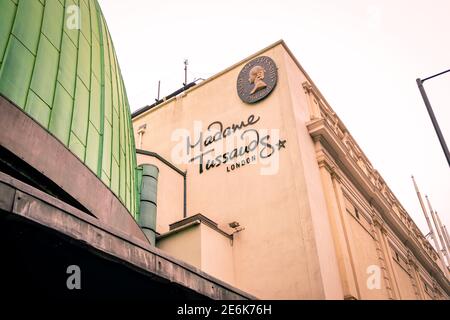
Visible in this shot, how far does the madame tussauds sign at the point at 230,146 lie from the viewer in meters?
18.4

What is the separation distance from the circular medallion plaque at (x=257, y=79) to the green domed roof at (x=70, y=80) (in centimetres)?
908

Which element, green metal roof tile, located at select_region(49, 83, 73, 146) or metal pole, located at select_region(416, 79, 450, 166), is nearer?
green metal roof tile, located at select_region(49, 83, 73, 146)

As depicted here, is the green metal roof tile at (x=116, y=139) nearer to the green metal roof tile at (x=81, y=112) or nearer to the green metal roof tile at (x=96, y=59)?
the green metal roof tile at (x=96, y=59)

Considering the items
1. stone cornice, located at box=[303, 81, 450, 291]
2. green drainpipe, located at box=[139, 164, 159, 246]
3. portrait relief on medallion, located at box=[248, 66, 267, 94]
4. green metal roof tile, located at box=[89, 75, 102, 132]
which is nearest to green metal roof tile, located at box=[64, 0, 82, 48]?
green metal roof tile, located at box=[89, 75, 102, 132]

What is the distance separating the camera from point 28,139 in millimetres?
7098

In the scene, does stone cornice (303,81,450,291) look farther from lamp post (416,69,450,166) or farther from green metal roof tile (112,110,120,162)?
green metal roof tile (112,110,120,162)

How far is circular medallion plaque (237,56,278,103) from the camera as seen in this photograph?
65.3ft

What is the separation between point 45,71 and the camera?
26.5ft

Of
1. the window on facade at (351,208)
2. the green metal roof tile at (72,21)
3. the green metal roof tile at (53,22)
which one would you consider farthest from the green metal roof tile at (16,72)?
the window on facade at (351,208)

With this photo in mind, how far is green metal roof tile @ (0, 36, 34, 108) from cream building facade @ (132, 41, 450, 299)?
9.50 meters

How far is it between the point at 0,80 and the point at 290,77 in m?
14.5

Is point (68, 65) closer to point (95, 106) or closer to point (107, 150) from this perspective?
point (95, 106)
